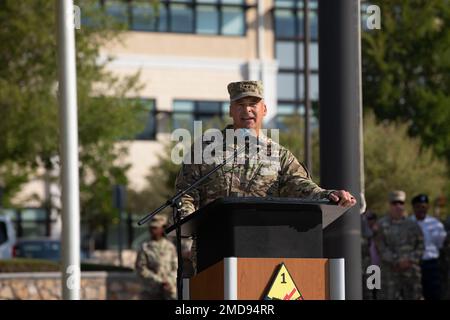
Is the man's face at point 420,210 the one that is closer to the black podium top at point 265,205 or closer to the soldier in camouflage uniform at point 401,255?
the soldier in camouflage uniform at point 401,255

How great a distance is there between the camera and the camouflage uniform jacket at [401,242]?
16219mm

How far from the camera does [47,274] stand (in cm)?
2023

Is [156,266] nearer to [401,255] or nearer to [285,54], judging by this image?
[401,255]

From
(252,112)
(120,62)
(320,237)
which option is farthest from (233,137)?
(120,62)

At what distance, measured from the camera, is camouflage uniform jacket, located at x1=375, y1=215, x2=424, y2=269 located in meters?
16.2

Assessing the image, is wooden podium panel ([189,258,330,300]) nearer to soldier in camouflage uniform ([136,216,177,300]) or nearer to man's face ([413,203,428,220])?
soldier in camouflage uniform ([136,216,177,300])

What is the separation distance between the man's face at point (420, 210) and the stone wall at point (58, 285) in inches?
192

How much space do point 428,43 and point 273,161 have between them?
36.9 meters

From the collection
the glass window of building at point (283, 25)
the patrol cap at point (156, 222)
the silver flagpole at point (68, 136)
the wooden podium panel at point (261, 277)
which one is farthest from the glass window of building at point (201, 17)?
the wooden podium panel at point (261, 277)

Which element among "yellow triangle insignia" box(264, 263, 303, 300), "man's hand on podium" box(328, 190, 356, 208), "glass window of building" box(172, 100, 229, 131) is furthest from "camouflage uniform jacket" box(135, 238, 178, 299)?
"glass window of building" box(172, 100, 229, 131)

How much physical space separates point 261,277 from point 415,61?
126 feet

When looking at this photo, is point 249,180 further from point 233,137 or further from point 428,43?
point 428,43

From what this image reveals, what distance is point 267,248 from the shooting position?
234 inches

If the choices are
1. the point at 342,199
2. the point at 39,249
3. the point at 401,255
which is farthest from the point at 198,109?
the point at 342,199
